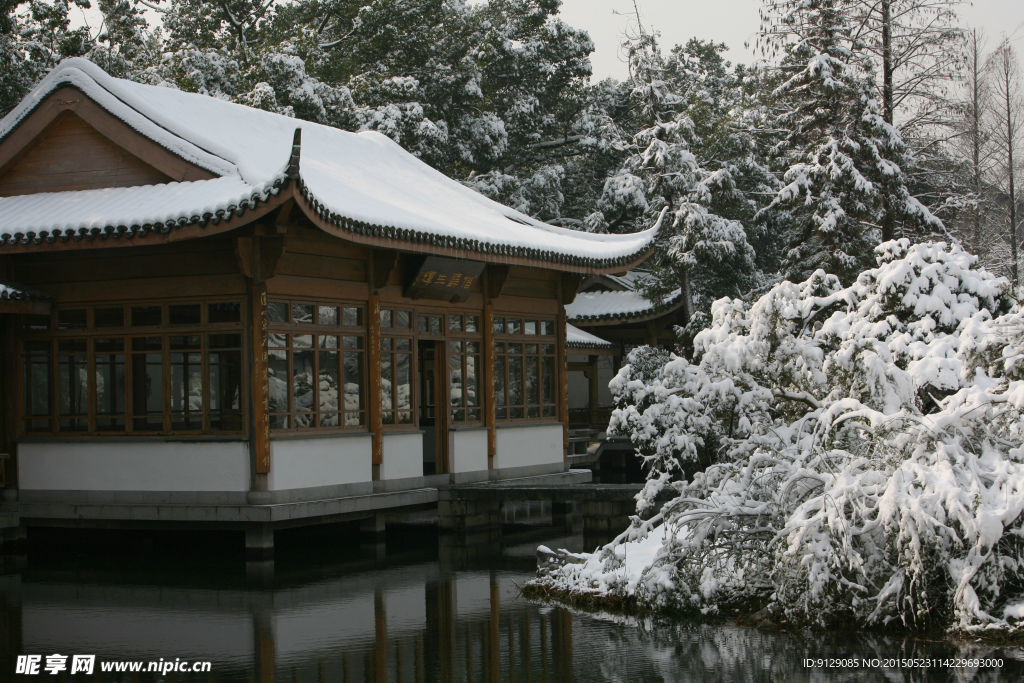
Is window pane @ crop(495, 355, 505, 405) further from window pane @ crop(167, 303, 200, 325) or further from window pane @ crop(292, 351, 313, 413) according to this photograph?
window pane @ crop(167, 303, 200, 325)

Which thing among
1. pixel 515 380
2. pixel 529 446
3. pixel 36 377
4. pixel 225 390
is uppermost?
pixel 36 377

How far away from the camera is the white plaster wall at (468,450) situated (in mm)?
15039

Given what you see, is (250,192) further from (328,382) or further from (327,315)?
(328,382)

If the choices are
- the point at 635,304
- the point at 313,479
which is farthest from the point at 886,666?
the point at 635,304

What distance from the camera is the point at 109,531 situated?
47.8 ft

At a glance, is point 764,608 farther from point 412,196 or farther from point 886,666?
point 412,196

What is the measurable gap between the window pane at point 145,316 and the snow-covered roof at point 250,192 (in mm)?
1115

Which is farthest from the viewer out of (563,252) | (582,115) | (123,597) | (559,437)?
(582,115)

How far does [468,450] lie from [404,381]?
1.45m

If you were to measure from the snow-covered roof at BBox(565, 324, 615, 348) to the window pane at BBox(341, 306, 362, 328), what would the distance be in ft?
34.4

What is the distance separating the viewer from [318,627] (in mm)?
8617

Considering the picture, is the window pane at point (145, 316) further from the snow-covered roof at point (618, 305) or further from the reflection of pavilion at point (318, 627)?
the snow-covered roof at point (618, 305)

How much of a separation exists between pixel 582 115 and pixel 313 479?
18947 mm

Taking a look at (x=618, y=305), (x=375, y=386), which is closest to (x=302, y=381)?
(x=375, y=386)
